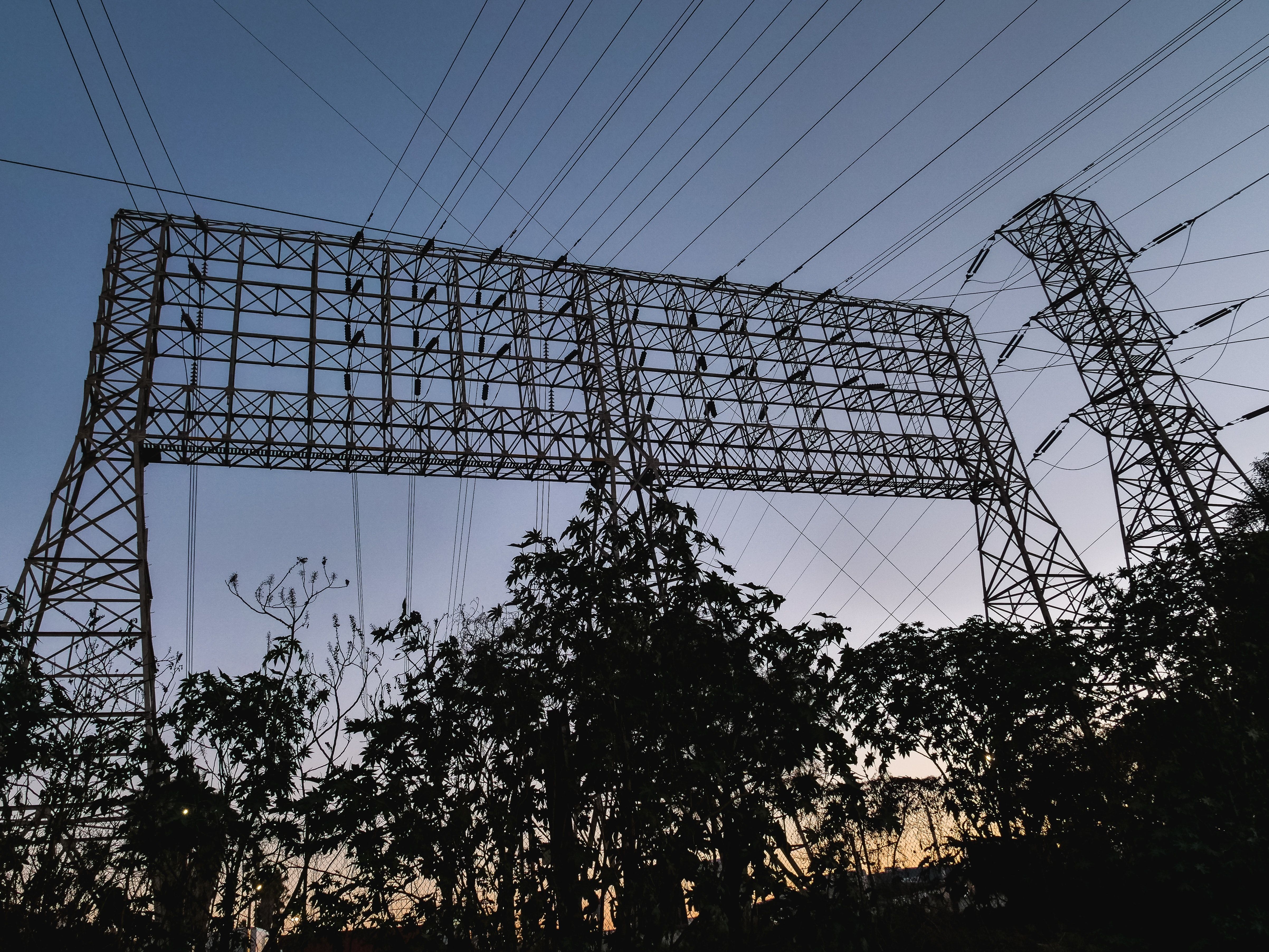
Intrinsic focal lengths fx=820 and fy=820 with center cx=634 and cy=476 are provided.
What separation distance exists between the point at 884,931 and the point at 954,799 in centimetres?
314

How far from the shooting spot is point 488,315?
55.5 ft

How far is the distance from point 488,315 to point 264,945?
13.3 meters

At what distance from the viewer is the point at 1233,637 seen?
805 centimetres

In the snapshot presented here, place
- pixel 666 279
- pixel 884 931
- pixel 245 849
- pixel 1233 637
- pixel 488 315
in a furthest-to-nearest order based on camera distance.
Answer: pixel 666 279, pixel 488 315, pixel 1233 637, pixel 884 931, pixel 245 849

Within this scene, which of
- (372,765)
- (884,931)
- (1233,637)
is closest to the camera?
(372,765)

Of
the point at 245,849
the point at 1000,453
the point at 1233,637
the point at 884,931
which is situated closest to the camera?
the point at 245,849

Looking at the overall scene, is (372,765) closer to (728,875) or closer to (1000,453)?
(728,875)

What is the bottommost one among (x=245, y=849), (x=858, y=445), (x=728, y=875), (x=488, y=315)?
(x=728, y=875)

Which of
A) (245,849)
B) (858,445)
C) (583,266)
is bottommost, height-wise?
(245,849)

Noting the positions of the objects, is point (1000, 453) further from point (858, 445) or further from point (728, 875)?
point (728, 875)

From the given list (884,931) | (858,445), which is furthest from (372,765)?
(858,445)

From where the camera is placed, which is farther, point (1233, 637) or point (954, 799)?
point (954, 799)

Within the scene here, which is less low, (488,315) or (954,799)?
(488,315)

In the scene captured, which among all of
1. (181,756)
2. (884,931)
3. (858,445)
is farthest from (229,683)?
(858,445)
